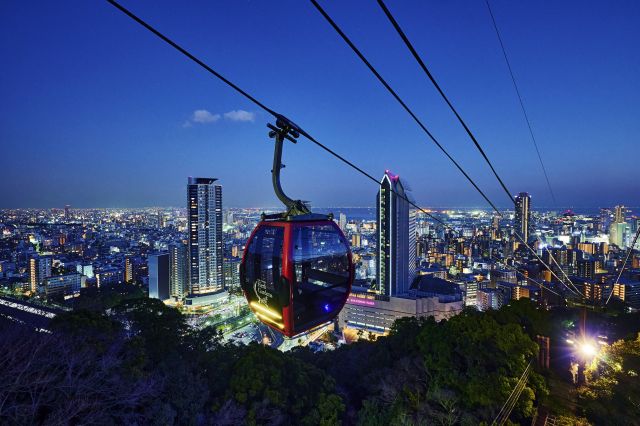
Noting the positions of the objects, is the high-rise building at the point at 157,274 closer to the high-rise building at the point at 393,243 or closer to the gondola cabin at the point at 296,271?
the high-rise building at the point at 393,243

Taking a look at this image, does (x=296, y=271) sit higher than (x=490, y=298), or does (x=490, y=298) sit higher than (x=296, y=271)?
(x=296, y=271)

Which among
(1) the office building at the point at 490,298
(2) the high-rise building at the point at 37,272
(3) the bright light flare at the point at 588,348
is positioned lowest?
(1) the office building at the point at 490,298

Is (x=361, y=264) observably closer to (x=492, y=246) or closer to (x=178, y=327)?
(x=492, y=246)

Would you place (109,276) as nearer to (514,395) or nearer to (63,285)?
(63,285)

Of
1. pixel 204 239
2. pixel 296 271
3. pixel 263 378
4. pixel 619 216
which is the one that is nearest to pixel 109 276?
pixel 204 239

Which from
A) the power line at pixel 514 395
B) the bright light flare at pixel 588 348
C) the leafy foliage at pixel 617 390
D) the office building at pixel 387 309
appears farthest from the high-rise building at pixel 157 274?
the leafy foliage at pixel 617 390

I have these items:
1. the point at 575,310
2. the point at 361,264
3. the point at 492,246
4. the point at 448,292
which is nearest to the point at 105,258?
the point at 361,264
